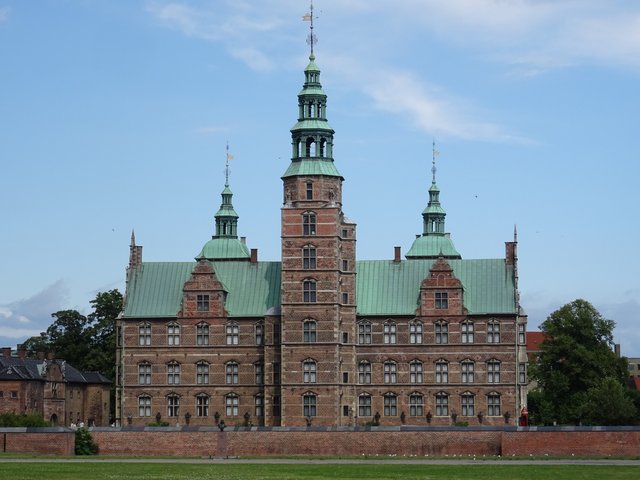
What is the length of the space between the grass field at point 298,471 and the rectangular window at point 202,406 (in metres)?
34.5

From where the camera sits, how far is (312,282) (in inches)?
4104

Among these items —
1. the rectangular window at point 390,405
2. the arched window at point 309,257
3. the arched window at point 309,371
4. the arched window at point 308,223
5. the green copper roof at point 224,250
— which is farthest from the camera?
the green copper roof at point 224,250

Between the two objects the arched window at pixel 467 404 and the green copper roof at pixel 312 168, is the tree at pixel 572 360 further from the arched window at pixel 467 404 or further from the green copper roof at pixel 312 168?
the green copper roof at pixel 312 168

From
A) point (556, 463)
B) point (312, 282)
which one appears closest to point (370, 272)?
point (312, 282)

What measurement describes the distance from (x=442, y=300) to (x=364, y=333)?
5.75 m

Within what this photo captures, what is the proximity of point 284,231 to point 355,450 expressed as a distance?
26252 millimetres

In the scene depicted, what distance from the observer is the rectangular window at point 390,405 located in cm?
10562

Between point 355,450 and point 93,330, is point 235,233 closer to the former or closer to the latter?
point 93,330

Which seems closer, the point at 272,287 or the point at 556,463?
the point at 556,463

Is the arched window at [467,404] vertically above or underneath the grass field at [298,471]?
above

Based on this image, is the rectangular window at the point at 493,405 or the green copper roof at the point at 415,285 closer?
the rectangular window at the point at 493,405

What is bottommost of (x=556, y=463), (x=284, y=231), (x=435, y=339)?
(x=556, y=463)

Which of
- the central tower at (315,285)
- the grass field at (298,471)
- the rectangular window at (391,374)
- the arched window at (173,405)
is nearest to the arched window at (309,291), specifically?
the central tower at (315,285)

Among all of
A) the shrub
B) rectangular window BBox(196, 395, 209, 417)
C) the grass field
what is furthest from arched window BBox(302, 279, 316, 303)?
the grass field
